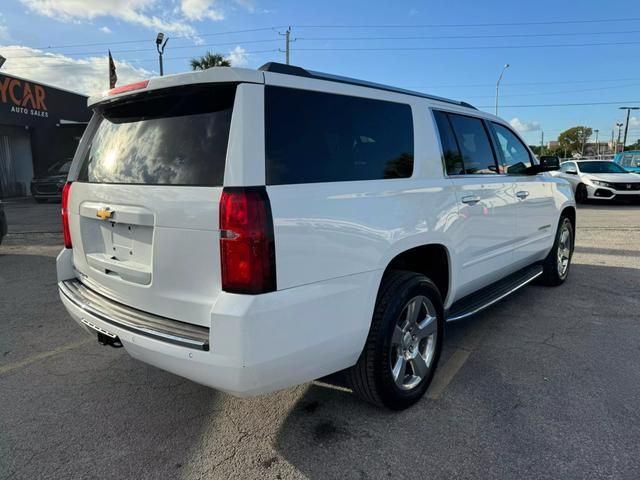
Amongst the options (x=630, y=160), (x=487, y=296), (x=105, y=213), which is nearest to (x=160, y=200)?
(x=105, y=213)

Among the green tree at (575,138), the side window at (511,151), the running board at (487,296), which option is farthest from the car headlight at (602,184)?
the green tree at (575,138)

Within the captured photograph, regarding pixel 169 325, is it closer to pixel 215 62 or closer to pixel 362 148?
pixel 362 148

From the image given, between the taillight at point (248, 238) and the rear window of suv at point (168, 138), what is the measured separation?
17cm

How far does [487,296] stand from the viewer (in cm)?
390

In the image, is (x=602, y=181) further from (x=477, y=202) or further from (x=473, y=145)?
(x=477, y=202)

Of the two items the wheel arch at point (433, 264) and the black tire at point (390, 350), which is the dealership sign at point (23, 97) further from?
the black tire at point (390, 350)

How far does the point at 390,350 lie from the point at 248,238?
46.0 inches

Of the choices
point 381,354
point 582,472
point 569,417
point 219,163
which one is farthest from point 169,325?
point 569,417

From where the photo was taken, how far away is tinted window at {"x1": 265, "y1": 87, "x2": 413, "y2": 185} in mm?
2207

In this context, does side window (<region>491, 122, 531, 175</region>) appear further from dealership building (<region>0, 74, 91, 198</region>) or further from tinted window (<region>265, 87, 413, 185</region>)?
dealership building (<region>0, 74, 91, 198</region>)

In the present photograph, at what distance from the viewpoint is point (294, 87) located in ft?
7.66

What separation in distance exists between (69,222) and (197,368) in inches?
66.6

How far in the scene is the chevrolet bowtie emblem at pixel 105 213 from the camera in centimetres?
260

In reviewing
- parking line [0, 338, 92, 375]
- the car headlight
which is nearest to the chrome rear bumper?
parking line [0, 338, 92, 375]
